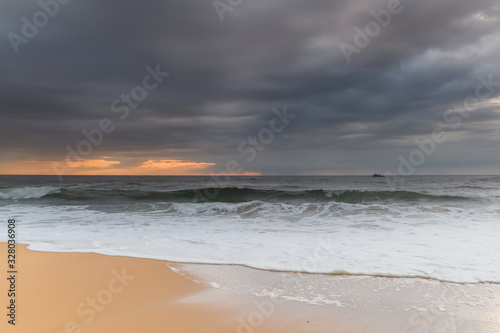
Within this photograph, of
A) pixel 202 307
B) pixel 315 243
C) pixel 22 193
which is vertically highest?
pixel 202 307

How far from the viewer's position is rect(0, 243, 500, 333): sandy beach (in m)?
2.77

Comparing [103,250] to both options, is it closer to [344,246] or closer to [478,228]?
[344,246]

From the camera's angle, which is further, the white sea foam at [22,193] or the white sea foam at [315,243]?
the white sea foam at [22,193]

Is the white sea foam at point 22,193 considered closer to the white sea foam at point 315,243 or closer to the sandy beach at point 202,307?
the white sea foam at point 315,243

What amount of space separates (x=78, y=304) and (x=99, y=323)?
1.97ft

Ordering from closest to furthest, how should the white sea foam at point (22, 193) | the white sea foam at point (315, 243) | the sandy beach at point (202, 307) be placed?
the sandy beach at point (202, 307), the white sea foam at point (315, 243), the white sea foam at point (22, 193)

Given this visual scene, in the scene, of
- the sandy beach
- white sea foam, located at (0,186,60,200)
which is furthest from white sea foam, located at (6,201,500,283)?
white sea foam, located at (0,186,60,200)

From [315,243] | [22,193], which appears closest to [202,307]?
[315,243]

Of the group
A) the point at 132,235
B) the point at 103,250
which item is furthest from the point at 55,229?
the point at 103,250

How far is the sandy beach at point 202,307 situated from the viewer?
2.77 m

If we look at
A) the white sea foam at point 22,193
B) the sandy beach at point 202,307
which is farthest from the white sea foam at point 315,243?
the white sea foam at point 22,193

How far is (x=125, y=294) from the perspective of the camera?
11.7 ft

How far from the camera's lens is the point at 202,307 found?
3213mm

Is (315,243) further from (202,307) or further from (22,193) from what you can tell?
(22,193)
